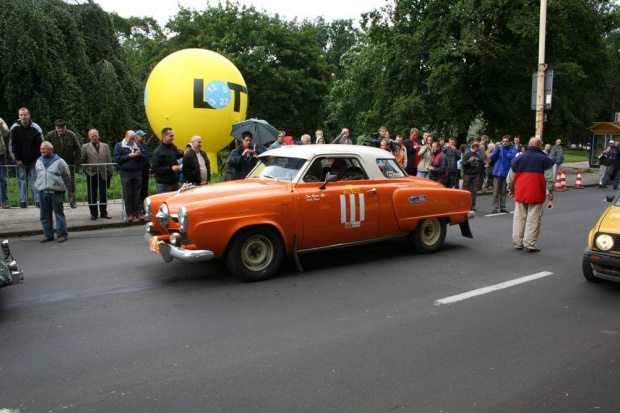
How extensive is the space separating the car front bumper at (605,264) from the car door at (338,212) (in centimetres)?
274

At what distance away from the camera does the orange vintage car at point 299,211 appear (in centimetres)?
608

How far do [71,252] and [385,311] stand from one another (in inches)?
212

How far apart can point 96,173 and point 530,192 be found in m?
8.62

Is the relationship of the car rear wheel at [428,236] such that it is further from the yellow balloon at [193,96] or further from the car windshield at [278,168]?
the yellow balloon at [193,96]

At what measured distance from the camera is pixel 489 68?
75.8ft

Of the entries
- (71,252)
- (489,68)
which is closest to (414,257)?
(71,252)

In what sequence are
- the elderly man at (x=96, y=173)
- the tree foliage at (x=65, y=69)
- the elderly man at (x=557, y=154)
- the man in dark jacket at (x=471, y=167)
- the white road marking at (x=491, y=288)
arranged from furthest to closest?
the elderly man at (x=557, y=154) → the tree foliage at (x=65, y=69) → the man in dark jacket at (x=471, y=167) → the elderly man at (x=96, y=173) → the white road marking at (x=491, y=288)

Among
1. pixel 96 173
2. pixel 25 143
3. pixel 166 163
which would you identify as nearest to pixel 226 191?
pixel 166 163

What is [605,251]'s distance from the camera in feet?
A: 19.3

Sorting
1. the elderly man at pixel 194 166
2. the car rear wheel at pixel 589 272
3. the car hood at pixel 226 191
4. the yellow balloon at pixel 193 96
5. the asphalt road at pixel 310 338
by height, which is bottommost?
the asphalt road at pixel 310 338

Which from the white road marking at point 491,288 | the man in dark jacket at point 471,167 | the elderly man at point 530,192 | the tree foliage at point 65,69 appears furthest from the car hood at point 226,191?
the tree foliage at point 65,69

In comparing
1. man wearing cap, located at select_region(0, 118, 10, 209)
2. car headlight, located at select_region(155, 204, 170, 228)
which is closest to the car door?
car headlight, located at select_region(155, 204, 170, 228)

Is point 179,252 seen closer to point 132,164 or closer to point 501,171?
point 132,164

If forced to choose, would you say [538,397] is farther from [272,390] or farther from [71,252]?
[71,252]
